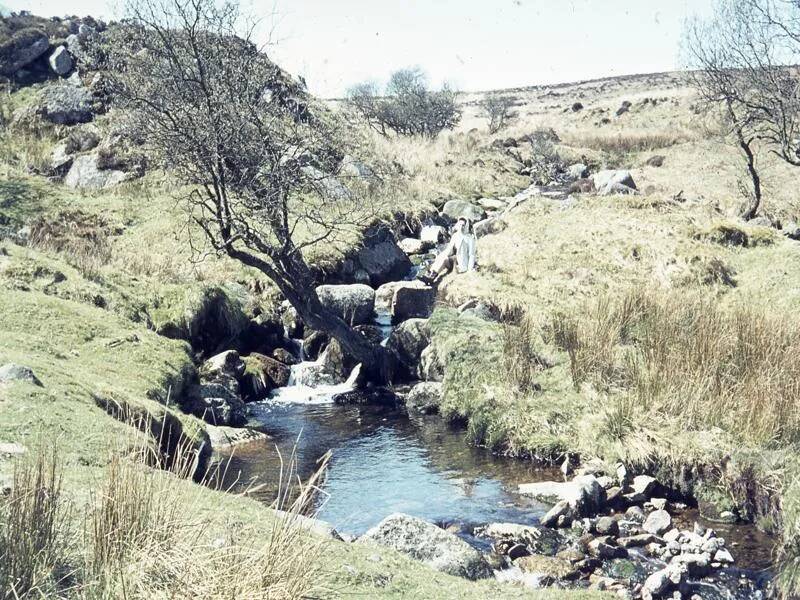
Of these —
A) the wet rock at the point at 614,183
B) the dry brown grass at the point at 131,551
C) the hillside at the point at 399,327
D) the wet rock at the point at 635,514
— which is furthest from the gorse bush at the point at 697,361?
the wet rock at the point at 614,183

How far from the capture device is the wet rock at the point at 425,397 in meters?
13.7

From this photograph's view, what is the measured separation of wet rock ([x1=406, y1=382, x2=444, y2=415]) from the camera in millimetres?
13727

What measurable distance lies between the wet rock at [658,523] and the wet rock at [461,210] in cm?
2057

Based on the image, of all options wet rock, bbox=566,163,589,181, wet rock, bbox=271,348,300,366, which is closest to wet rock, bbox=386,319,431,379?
wet rock, bbox=271,348,300,366

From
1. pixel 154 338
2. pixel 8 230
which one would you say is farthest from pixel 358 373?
pixel 8 230

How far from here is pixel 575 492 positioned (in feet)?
29.9

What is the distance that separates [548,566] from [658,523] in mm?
1693

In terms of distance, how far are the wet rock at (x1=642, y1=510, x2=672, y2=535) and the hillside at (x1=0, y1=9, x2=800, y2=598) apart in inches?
24.7

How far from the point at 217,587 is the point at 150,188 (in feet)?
76.8

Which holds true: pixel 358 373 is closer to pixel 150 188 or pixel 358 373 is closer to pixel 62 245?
pixel 62 245

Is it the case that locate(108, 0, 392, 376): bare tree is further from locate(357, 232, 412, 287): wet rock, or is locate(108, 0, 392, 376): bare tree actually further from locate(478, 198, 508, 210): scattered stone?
locate(478, 198, 508, 210): scattered stone

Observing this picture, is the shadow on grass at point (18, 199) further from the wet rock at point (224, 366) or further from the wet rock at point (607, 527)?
the wet rock at point (607, 527)

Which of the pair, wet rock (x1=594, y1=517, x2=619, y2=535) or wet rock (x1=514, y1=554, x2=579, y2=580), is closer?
wet rock (x1=514, y1=554, x2=579, y2=580)

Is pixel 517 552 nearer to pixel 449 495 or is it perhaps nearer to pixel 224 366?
pixel 449 495
